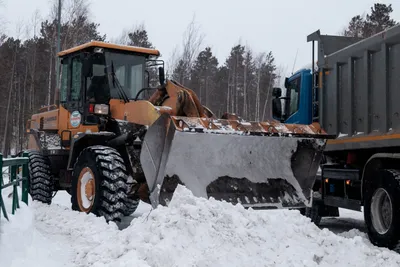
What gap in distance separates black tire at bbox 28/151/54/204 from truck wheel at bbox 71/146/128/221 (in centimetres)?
200

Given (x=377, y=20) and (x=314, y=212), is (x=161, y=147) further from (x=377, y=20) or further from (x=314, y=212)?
(x=377, y=20)

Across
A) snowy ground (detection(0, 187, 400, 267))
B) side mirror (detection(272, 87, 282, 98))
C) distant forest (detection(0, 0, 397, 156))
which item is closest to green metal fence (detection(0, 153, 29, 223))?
snowy ground (detection(0, 187, 400, 267))

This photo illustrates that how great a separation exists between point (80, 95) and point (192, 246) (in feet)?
15.1

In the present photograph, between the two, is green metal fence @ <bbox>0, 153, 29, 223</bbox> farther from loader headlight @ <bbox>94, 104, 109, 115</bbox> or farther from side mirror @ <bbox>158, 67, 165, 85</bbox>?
side mirror @ <bbox>158, 67, 165, 85</bbox>

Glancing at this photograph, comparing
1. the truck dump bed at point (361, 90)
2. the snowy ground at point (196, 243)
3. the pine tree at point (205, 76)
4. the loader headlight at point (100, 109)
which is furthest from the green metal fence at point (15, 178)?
the pine tree at point (205, 76)

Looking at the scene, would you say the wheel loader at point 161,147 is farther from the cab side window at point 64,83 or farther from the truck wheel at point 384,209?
the truck wheel at point 384,209

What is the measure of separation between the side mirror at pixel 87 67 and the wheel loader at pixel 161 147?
0.05 feet

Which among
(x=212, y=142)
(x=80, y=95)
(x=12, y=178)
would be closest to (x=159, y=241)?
(x=212, y=142)

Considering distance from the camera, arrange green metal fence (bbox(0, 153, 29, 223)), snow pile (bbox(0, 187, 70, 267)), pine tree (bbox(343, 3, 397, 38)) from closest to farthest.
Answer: snow pile (bbox(0, 187, 70, 267)), green metal fence (bbox(0, 153, 29, 223)), pine tree (bbox(343, 3, 397, 38))

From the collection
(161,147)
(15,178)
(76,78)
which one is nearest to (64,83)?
(76,78)

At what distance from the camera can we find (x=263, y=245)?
495cm

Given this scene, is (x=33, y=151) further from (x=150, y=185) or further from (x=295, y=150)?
(x=295, y=150)

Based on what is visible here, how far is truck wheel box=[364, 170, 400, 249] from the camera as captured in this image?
19.3 ft

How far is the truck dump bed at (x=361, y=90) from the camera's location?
6160 mm
